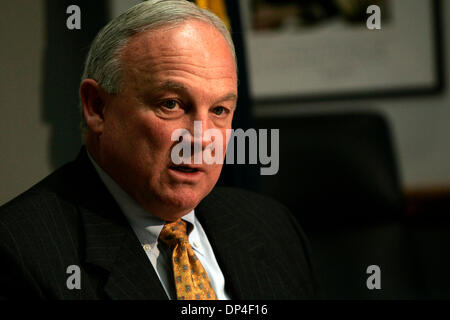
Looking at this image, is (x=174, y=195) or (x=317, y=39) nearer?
(x=174, y=195)

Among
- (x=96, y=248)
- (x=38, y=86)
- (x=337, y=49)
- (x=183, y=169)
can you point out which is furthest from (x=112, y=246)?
(x=337, y=49)

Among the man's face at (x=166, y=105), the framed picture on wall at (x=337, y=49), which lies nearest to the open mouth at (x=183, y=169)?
the man's face at (x=166, y=105)

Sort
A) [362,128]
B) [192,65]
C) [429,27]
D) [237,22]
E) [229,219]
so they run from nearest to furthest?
[192,65] → [229,219] → [237,22] → [362,128] → [429,27]

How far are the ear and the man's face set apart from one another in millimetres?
10

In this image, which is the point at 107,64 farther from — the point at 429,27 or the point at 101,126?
the point at 429,27

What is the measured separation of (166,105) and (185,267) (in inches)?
9.0

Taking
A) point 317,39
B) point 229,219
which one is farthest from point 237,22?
point 317,39

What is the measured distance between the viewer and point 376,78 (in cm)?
246

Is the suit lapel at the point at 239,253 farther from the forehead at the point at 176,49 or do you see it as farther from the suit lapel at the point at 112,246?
the forehead at the point at 176,49

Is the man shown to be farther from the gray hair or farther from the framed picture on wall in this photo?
the framed picture on wall

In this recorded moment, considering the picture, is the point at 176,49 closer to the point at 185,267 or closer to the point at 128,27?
the point at 128,27

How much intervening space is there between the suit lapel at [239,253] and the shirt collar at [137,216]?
120mm

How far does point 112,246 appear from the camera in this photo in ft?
2.46

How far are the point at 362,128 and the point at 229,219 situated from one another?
1.31 meters
